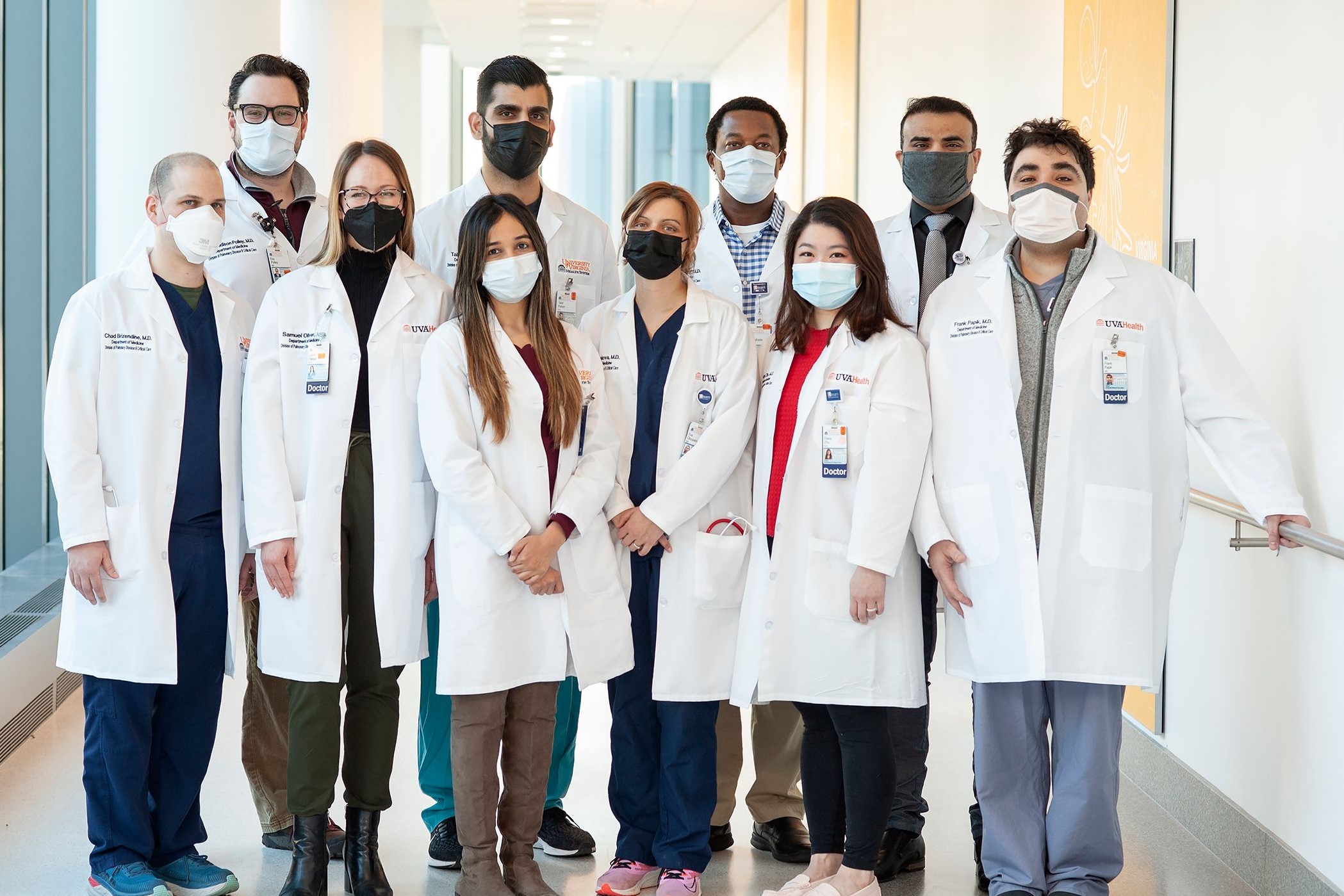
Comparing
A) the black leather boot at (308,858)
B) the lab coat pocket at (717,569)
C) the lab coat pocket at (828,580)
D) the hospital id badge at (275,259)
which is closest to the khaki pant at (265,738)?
the black leather boot at (308,858)

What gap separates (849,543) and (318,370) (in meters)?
1.20

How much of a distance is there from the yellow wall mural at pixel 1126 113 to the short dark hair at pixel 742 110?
1.08 meters

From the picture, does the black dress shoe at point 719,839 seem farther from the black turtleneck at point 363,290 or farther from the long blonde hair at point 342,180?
the long blonde hair at point 342,180

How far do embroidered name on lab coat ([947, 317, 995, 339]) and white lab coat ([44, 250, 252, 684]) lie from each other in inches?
65.7

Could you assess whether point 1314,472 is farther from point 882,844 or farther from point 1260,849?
point 882,844

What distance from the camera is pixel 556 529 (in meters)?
2.57

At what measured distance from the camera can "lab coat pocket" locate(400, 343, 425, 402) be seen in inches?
104

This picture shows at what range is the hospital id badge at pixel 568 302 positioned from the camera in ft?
10.4

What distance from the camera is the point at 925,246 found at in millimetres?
2994

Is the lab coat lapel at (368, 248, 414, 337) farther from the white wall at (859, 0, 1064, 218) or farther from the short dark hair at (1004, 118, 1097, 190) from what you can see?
the white wall at (859, 0, 1064, 218)

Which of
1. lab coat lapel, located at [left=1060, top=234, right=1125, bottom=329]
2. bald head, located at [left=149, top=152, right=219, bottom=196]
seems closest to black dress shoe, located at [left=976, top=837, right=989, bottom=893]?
lab coat lapel, located at [left=1060, top=234, right=1125, bottom=329]

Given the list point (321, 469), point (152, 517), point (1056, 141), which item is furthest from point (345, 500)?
point (1056, 141)

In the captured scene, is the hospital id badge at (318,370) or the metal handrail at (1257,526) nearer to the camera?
the metal handrail at (1257,526)

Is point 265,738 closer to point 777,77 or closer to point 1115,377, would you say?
point 1115,377
